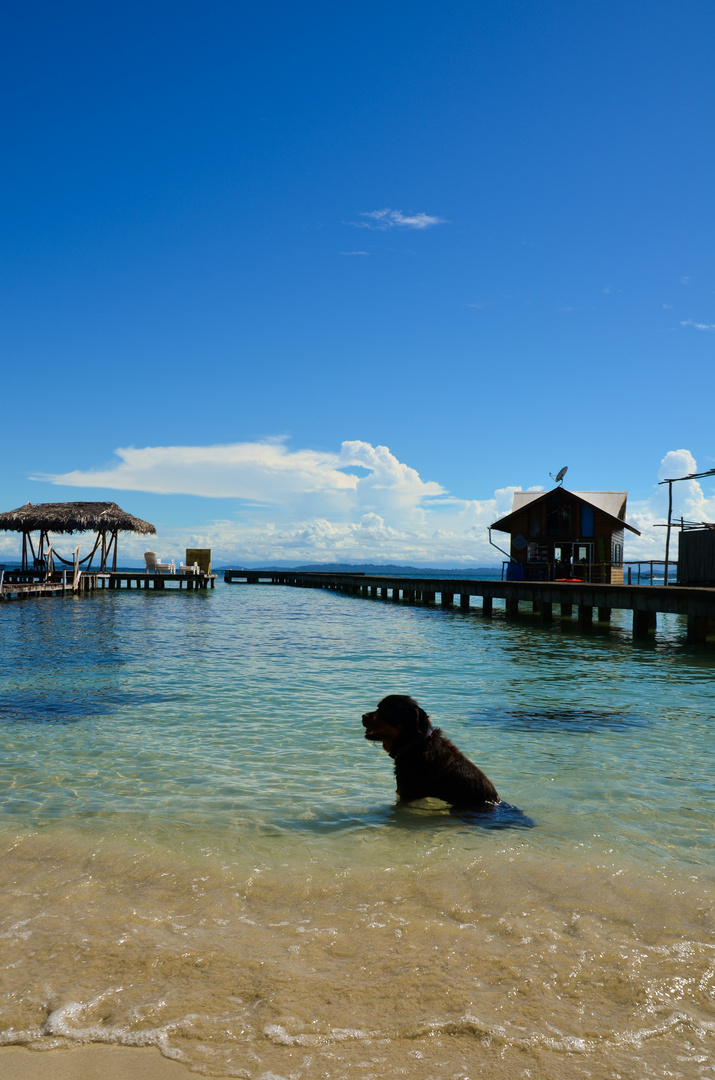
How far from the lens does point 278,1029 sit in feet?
7.97

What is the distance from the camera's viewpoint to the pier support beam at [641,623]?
18328 millimetres

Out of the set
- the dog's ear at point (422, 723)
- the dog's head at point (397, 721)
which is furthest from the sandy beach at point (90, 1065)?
the dog's ear at point (422, 723)

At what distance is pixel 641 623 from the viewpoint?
60.5 ft

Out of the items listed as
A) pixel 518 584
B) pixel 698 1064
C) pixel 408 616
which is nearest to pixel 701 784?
pixel 698 1064

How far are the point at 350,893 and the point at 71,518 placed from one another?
37.4 m

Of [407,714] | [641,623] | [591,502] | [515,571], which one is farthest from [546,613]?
[407,714]

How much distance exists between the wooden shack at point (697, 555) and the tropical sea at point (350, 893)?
15.5 metres

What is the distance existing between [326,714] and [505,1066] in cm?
640

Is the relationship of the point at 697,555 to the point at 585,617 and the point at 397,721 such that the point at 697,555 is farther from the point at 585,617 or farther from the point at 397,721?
the point at 397,721

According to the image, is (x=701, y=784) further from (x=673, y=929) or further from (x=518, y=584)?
(x=518, y=584)

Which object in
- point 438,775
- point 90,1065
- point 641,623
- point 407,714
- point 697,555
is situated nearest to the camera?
point 90,1065

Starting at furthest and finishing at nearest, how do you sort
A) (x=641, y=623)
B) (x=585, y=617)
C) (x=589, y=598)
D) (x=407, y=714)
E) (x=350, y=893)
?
(x=585, y=617) → (x=589, y=598) → (x=641, y=623) → (x=407, y=714) → (x=350, y=893)

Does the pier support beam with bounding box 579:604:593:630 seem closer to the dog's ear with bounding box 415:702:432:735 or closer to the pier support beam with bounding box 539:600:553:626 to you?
the pier support beam with bounding box 539:600:553:626

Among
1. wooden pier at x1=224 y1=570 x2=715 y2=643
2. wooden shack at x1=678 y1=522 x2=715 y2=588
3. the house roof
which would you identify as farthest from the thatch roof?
wooden shack at x1=678 y1=522 x2=715 y2=588
